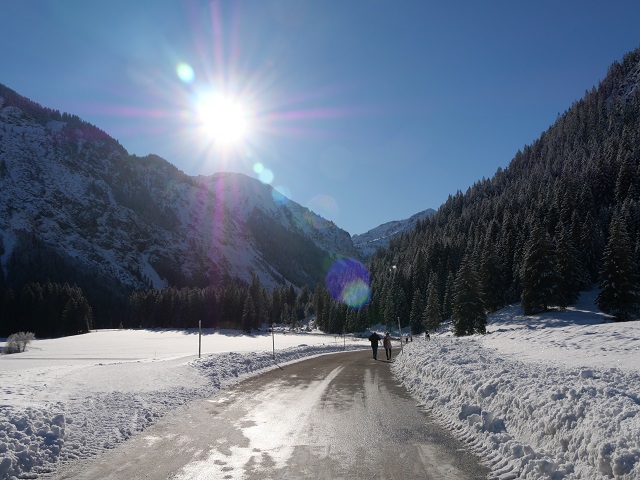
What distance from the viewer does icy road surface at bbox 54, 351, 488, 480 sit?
21.2ft

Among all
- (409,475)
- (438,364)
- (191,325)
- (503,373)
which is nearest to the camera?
(409,475)

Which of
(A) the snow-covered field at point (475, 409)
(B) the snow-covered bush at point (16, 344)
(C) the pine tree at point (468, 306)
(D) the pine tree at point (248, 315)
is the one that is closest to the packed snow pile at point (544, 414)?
(A) the snow-covered field at point (475, 409)

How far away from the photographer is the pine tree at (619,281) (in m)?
42.5

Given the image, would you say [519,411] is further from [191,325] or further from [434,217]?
[434,217]

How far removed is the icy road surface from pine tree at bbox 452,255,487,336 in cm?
3786

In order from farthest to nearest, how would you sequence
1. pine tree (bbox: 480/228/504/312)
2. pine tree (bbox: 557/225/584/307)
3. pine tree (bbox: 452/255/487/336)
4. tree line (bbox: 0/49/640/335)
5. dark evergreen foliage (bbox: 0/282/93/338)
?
dark evergreen foliage (bbox: 0/282/93/338) < pine tree (bbox: 480/228/504/312) < pine tree (bbox: 557/225/584/307) < tree line (bbox: 0/49/640/335) < pine tree (bbox: 452/255/487/336)

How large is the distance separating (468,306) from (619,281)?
15.8 meters

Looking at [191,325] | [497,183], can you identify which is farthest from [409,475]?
[497,183]

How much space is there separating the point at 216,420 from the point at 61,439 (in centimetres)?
329

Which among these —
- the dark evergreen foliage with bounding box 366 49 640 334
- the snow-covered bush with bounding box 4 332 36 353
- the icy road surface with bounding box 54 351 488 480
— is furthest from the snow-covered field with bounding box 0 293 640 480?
the snow-covered bush with bounding box 4 332 36 353

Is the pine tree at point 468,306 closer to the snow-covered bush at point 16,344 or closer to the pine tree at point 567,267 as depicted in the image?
the pine tree at point 567,267

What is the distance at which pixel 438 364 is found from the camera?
15.5m

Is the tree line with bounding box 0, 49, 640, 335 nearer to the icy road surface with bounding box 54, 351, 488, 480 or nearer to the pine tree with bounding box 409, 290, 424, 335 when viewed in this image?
the pine tree with bounding box 409, 290, 424, 335

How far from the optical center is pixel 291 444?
7.84 m
